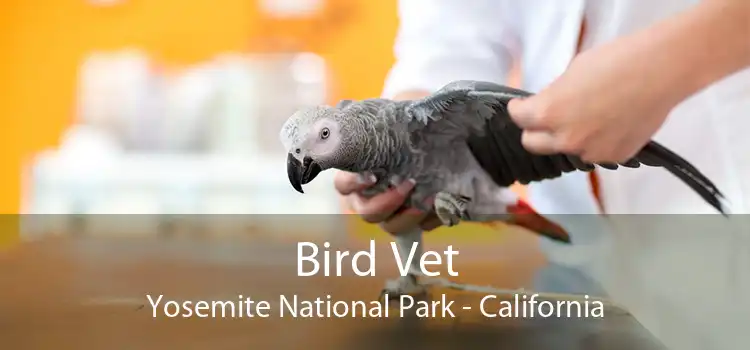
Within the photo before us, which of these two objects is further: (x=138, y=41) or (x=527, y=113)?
(x=138, y=41)

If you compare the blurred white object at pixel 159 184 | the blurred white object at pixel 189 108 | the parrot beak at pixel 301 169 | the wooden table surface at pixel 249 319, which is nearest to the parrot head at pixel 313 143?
the parrot beak at pixel 301 169

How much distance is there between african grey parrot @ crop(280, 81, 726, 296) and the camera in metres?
0.34

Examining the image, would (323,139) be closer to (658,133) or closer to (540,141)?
(540,141)

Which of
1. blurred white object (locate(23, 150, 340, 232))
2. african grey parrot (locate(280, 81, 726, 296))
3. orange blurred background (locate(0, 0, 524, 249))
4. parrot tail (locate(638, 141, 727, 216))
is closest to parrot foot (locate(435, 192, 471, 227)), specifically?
african grey parrot (locate(280, 81, 726, 296))

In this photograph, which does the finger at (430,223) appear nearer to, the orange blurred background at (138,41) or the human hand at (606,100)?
the human hand at (606,100)

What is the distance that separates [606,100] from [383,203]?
0.54 ft

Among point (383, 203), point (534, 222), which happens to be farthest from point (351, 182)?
point (534, 222)

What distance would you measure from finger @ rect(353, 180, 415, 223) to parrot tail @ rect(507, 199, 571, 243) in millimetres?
83

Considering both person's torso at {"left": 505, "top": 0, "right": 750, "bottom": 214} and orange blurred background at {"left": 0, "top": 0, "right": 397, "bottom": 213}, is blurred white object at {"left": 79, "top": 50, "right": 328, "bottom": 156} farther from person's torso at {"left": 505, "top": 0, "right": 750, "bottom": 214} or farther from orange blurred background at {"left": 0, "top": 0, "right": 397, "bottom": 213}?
person's torso at {"left": 505, "top": 0, "right": 750, "bottom": 214}

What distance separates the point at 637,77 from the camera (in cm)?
29

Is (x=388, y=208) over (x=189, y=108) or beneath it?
beneath

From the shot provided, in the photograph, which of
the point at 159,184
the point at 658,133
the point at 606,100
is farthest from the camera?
the point at 159,184

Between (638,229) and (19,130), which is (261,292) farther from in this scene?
(19,130)

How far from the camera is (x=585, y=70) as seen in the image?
0.98 ft
